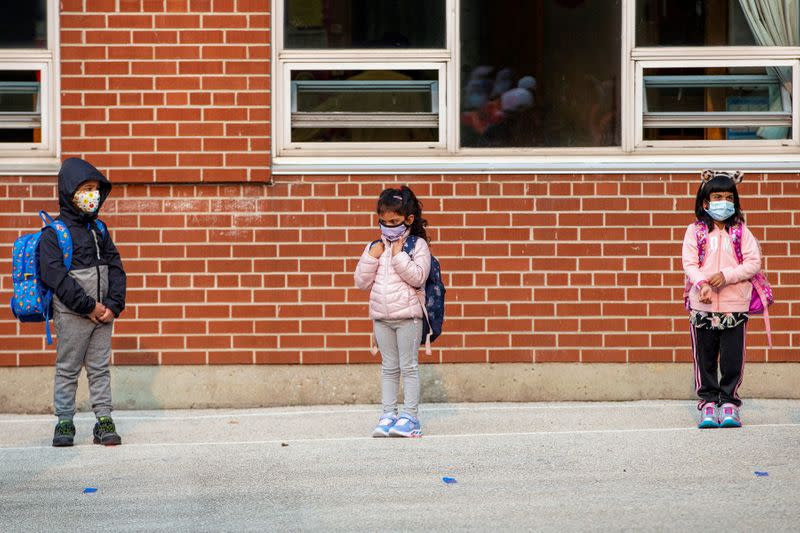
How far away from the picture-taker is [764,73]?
8.91 metres

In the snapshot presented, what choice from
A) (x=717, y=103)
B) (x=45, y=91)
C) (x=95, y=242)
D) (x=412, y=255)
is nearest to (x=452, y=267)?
(x=412, y=255)

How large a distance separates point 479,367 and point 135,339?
7.35ft

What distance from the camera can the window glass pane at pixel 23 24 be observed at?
8719 mm

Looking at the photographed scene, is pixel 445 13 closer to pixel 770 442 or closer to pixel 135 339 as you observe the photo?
pixel 135 339

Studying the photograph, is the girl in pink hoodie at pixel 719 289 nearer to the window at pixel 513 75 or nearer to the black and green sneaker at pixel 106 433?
the window at pixel 513 75

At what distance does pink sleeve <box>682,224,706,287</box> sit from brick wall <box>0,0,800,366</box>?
98 cm

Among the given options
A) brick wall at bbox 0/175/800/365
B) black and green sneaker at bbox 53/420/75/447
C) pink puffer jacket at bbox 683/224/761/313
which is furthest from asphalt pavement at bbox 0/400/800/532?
pink puffer jacket at bbox 683/224/761/313

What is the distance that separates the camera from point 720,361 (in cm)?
775

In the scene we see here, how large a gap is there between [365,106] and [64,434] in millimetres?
2920

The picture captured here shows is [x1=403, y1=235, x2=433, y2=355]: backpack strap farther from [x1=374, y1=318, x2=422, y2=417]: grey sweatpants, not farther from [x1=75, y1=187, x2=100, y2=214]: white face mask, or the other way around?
[x1=75, y1=187, x2=100, y2=214]: white face mask

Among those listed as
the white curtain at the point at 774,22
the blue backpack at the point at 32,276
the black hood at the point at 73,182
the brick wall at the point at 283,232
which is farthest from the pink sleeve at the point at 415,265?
the white curtain at the point at 774,22

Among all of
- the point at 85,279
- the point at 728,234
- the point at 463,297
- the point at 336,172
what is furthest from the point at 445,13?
the point at 85,279

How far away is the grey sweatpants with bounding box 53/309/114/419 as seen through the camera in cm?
741

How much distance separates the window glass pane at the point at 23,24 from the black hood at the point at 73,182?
5.52 ft
